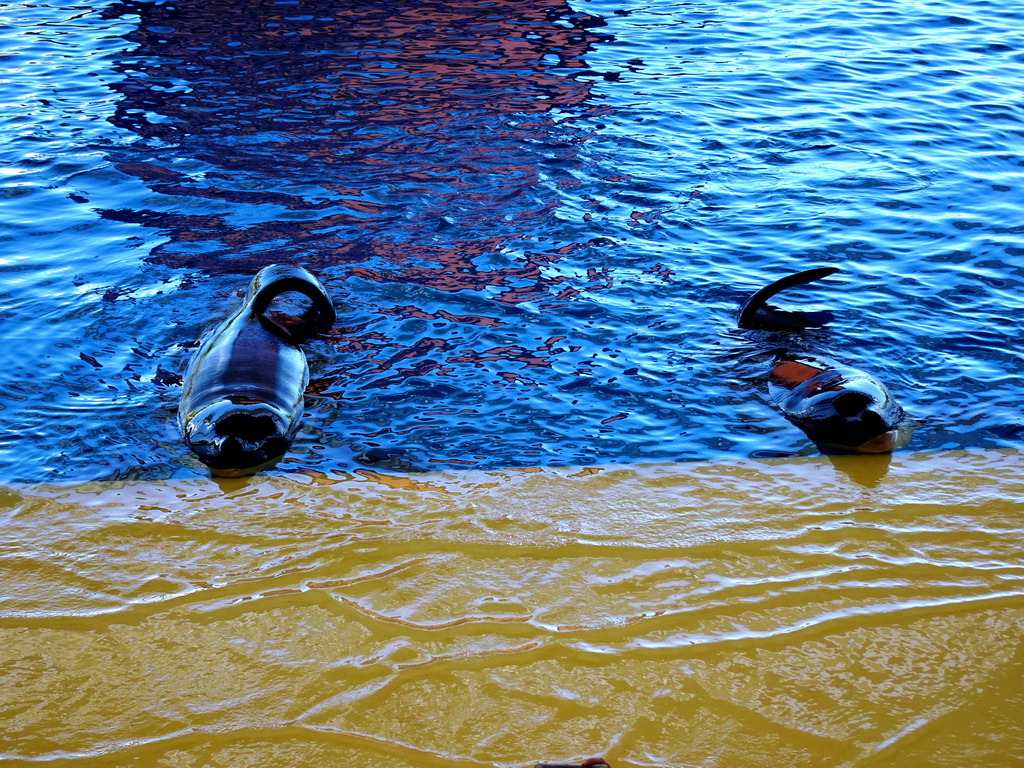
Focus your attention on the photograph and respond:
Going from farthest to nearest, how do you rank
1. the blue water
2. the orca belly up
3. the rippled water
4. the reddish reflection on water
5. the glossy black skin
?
the reddish reflection on water < the blue water < the orca belly up < the glossy black skin < the rippled water

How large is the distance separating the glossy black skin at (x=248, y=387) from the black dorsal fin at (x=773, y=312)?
2832 millimetres

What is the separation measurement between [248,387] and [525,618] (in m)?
2.16

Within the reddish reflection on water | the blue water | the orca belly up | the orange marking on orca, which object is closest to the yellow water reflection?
the orca belly up

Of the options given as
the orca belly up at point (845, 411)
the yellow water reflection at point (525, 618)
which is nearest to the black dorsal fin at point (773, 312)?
the orca belly up at point (845, 411)

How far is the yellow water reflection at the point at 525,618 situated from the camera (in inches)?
116

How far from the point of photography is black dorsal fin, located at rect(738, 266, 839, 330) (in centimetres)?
588

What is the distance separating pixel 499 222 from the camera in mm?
7684

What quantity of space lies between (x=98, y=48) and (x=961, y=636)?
1328cm

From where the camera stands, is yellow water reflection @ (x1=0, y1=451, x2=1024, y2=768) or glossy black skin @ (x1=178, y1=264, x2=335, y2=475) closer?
yellow water reflection @ (x1=0, y1=451, x2=1024, y2=768)

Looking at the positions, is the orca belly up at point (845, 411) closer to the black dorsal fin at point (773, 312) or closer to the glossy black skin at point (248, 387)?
the black dorsal fin at point (773, 312)

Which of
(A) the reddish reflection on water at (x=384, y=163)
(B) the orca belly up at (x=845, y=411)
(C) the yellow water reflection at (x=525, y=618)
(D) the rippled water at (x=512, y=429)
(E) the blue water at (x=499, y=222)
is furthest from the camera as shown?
(A) the reddish reflection on water at (x=384, y=163)

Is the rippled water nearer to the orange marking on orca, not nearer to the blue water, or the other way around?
the blue water

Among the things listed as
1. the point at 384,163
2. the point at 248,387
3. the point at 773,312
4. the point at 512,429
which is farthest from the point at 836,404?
the point at 384,163

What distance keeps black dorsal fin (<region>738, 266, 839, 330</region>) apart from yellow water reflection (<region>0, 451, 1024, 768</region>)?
5.35 ft
